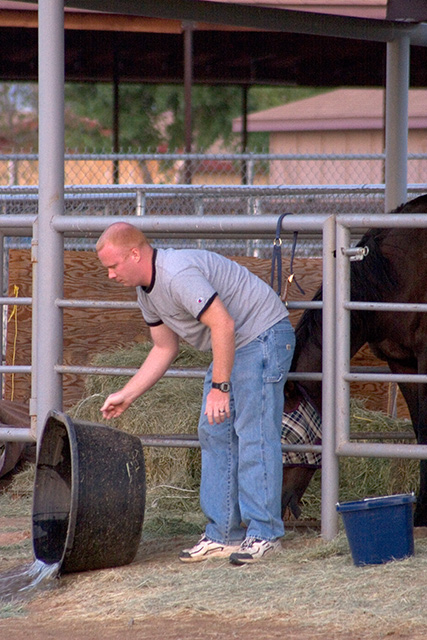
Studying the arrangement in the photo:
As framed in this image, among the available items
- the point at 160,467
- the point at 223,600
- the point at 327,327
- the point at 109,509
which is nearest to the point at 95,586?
the point at 109,509

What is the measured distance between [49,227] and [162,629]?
1965 millimetres

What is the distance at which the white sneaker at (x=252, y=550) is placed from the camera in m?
3.62

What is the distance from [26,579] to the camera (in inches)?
143

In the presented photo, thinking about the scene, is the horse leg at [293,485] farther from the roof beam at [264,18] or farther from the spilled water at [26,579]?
the roof beam at [264,18]

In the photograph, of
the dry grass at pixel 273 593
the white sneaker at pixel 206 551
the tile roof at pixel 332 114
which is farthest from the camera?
the tile roof at pixel 332 114

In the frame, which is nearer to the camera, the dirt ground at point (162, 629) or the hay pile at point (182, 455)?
the dirt ground at point (162, 629)

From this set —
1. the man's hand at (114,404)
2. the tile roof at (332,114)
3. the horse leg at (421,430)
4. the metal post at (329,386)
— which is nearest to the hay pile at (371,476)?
the horse leg at (421,430)

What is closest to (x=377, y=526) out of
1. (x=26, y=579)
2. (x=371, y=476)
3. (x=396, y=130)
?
(x=26, y=579)

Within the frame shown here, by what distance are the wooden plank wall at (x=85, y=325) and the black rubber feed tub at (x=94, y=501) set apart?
6.37 feet

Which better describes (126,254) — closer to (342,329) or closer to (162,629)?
(342,329)

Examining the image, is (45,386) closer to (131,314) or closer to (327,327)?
(327,327)

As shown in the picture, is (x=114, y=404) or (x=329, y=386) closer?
(x=114, y=404)

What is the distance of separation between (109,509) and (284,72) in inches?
401

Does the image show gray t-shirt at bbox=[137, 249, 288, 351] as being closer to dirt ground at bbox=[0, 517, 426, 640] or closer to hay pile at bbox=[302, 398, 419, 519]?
dirt ground at bbox=[0, 517, 426, 640]
